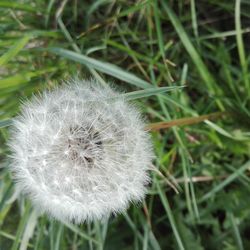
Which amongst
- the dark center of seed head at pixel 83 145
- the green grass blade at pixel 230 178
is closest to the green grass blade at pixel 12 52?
the dark center of seed head at pixel 83 145

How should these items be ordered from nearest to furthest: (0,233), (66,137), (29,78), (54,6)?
(66,137), (29,78), (0,233), (54,6)

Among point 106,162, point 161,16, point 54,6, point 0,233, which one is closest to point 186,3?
point 161,16

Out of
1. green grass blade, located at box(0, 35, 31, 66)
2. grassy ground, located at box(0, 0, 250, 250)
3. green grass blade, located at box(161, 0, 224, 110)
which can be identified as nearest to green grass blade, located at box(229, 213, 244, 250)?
grassy ground, located at box(0, 0, 250, 250)

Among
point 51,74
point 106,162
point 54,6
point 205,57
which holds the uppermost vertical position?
point 54,6

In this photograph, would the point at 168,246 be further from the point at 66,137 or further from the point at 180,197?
the point at 66,137

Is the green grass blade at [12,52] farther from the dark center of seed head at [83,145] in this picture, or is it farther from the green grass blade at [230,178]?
the green grass blade at [230,178]

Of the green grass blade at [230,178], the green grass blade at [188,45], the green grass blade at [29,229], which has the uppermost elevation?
the green grass blade at [188,45]
